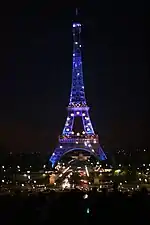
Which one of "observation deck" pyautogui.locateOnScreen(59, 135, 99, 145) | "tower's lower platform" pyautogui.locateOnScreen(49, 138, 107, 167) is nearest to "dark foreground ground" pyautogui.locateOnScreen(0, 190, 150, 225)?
"tower's lower platform" pyautogui.locateOnScreen(49, 138, 107, 167)

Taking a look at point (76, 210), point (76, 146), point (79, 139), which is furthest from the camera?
point (76, 146)

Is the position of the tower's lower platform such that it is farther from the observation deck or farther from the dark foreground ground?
the dark foreground ground

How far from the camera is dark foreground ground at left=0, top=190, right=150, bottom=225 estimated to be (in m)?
10.2

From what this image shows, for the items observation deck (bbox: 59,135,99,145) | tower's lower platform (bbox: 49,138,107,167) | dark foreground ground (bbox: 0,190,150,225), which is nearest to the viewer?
dark foreground ground (bbox: 0,190,150,225)

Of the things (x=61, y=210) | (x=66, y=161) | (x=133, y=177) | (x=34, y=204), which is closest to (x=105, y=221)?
(x=61, y=210)

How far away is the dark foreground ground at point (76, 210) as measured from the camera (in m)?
10.2

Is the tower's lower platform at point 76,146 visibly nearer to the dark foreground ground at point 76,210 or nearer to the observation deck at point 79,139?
the observation deck at point 79,139

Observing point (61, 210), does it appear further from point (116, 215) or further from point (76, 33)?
point (76, 33)

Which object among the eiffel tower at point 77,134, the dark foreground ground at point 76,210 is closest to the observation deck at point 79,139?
the eiffel tower at point 77,134

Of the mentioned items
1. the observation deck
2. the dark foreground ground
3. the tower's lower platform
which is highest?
the observation deck

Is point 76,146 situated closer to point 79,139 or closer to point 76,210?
point 79,139

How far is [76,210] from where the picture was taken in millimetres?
10969

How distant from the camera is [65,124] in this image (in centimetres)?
4991

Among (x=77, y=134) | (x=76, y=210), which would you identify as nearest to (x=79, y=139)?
(x=77, y=134)
